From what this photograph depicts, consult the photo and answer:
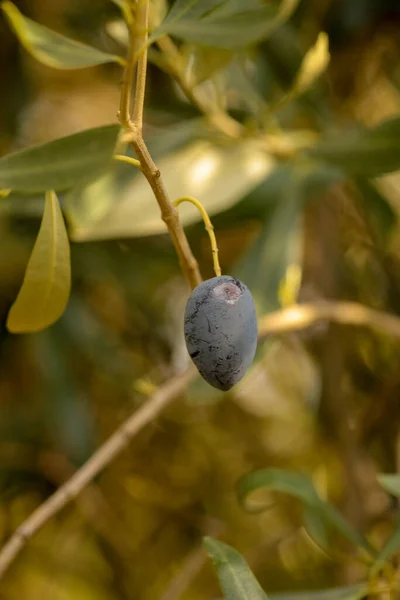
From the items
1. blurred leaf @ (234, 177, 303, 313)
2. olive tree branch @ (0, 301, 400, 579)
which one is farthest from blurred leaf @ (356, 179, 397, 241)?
olive tree branch @ (0, 301, 400, 579)

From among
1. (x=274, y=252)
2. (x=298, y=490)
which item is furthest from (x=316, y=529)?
(x=274, y=252)

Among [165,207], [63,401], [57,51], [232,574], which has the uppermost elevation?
[63,401]

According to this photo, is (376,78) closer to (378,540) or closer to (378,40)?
(378,40)

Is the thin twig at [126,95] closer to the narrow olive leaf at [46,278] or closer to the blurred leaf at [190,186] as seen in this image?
the narrow olive leaf at [46,278]

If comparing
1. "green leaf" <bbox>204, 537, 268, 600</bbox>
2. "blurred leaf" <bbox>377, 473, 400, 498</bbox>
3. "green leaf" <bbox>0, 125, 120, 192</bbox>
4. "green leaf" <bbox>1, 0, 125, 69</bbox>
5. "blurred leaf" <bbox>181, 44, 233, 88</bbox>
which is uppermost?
"blurred leaf" <bbox>181, 44, 233, 88</bbox>

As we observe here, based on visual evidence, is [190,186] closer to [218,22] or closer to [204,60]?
[204,60]

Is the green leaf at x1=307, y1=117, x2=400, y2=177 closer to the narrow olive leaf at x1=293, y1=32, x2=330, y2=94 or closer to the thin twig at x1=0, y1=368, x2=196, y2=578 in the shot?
the narrow olive leaf at x1=293, y1=32, x2=330, y2=94

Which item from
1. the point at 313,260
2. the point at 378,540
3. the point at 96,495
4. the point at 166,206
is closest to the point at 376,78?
the point at 313,260
